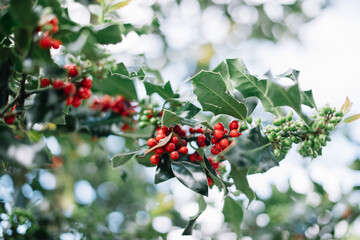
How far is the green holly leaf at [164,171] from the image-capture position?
141 centimetres

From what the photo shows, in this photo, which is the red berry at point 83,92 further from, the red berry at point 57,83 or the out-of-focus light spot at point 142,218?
the out-of-focus light spot at point 142,218

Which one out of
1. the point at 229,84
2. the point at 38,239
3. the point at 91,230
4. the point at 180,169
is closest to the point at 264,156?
the point at 180,169

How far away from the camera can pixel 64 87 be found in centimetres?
123

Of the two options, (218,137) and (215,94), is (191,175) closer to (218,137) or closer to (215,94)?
(218,137)

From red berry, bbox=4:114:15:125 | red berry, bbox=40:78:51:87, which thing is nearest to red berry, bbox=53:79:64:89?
red berry, bbox=40:78:51:87

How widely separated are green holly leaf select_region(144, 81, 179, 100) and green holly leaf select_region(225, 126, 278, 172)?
0.64 meters

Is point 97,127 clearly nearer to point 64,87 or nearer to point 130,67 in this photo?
point 130,67

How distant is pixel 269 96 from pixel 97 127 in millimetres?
1172

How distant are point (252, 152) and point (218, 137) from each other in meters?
0.30

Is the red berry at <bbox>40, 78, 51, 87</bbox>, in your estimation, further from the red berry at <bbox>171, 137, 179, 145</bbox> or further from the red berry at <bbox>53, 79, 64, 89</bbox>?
the red berry at <bbox>171, 137, 179, 145</bbox>

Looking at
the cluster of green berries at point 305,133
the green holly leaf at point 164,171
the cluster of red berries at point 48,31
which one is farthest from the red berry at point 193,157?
the cluster of red berries at point 48,31

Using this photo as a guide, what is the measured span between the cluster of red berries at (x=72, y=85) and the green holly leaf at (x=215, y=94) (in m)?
0.47

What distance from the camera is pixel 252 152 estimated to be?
1.17m

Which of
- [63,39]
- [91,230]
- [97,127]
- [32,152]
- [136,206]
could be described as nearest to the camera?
[32,152]
